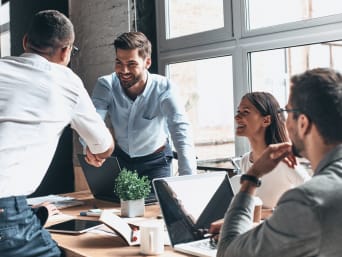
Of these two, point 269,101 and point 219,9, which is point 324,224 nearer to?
point 269,101

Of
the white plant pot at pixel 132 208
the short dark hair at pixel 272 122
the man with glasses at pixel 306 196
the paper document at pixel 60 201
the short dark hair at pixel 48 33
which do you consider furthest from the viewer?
the paper document at pixel 60 201

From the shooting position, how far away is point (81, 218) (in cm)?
211

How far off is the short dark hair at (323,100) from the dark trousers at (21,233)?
0.95m

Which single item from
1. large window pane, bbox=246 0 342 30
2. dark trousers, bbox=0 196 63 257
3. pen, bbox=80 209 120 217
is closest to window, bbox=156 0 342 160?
large window pane, bbox=246 0 342 30

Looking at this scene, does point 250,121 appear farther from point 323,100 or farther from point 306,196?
point 306,196

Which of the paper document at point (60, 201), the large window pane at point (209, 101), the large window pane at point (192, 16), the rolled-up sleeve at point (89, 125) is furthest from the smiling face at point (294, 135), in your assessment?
the large window pane at point (192, 16)

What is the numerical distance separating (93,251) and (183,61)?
6.67ft

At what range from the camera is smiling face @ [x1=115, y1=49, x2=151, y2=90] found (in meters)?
2.63

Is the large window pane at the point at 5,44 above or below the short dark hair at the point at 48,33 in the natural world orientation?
above

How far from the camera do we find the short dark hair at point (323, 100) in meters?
1.18

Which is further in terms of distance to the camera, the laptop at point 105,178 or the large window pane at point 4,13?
the large window pane at point 4,13

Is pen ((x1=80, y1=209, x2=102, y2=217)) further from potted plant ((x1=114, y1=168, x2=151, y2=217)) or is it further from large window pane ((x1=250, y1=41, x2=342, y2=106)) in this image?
large window pane ((x1=250, y1=41, x2=342, y2=106))

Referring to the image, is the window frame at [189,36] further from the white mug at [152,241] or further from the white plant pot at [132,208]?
the white mug at [152,241]

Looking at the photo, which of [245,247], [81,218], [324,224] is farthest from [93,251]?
[324,224]
